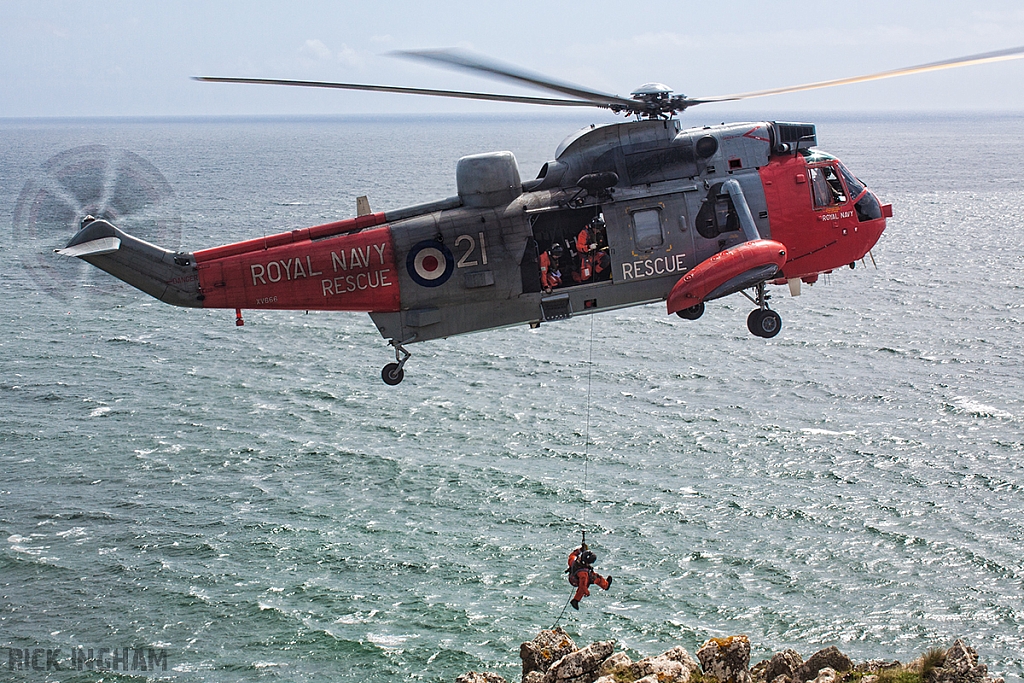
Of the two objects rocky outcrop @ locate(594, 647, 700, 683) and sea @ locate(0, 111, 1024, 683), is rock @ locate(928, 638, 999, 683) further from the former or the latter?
sea @ locate(0, 111, 1024, 683)

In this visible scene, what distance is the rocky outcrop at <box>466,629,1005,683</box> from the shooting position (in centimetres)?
3888

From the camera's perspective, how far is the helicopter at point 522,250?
2662 cm

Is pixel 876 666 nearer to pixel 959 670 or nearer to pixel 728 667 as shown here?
pixel 959 670

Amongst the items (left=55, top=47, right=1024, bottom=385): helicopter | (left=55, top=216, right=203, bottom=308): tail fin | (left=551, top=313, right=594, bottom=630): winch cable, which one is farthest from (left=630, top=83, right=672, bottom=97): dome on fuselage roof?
(left=551, top=313, right=594, bottom=630): winch cable

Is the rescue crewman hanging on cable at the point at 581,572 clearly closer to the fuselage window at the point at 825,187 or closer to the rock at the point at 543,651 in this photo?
the fuselage window at the point at 825,187

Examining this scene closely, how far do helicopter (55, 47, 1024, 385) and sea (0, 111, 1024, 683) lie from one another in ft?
62.3

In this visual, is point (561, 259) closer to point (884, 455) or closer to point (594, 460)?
point (594, 460)

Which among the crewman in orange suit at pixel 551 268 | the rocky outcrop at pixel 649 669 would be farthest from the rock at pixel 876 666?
the crewman in orange suit at pixel 551 268

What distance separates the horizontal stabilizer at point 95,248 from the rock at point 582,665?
27862 millimetres

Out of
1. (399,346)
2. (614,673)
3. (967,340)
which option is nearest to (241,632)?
(614,673)

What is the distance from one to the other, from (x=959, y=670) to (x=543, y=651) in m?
18.6

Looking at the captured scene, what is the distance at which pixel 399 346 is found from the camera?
89.4 feet

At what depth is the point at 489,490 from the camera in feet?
235

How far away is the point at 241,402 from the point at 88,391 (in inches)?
535
